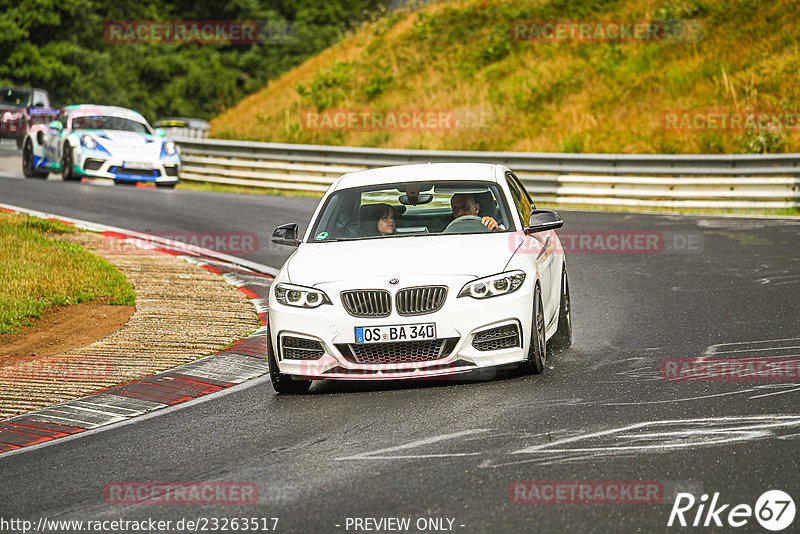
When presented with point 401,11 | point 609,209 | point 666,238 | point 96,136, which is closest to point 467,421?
point 666,238

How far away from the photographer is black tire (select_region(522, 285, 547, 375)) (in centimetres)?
769

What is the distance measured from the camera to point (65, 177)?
24.1 metres

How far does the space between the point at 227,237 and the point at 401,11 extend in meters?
25.1

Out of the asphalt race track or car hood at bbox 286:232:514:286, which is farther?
car hood at bbox 286:232:514:286

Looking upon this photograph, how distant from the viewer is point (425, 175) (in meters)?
9.12

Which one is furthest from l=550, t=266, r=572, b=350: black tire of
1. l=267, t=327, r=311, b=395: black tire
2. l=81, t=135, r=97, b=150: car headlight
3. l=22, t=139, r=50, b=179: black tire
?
l=22, t=139, r=50, b=179: black tire

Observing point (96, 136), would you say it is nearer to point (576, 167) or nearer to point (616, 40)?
point (576, 167)

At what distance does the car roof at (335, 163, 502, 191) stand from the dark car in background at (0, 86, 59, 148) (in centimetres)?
2731
